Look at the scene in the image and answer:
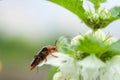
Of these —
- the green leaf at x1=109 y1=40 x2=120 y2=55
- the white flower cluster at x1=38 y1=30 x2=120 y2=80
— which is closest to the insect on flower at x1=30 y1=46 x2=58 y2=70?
the white flower cluster at x1=38 y1=30 x2=120 y2=80

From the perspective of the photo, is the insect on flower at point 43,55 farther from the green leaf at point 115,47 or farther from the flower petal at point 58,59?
the green leaf at point 115,47

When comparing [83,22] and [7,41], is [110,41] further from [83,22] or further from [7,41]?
[7,41]

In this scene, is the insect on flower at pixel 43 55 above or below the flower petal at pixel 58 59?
above

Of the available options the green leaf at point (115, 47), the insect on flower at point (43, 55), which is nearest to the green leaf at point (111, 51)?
the green leaf at point (115, 47)

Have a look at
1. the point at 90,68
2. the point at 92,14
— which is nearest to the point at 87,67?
the point at 90,68

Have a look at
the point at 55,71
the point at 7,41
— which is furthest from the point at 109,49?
the point at 7,41

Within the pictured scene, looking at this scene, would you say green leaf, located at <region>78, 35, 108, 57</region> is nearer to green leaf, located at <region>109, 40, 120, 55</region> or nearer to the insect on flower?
green leaf, located at <region>109, 40, 120, 55</region>

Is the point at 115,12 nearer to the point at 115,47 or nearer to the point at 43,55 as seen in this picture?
the point at 115,47

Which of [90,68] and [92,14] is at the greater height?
[92,14]
